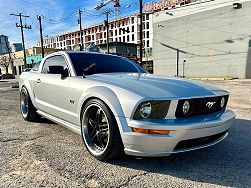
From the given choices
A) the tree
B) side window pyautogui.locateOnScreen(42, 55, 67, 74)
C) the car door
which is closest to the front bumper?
the car door

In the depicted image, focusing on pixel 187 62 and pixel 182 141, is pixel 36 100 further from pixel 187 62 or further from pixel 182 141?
pixel 187 62

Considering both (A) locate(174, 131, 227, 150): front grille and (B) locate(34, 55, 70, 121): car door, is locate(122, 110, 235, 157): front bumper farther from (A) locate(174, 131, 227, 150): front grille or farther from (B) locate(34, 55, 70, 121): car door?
(B) locate(34, 55, 70, 121): car door

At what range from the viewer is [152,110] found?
278 centimetres

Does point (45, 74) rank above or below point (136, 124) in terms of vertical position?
above

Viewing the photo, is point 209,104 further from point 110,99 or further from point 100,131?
point 100,131

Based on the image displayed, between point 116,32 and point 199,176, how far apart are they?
102m

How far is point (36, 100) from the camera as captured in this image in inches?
194

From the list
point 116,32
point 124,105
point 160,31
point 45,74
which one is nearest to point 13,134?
point 45,74

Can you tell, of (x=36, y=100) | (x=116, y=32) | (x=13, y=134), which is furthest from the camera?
(x=116, y=32)

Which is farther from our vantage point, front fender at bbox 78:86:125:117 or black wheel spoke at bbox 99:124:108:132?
black wheel spoke at bbox 99:124:108:132

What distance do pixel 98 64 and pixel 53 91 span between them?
860 millimetres

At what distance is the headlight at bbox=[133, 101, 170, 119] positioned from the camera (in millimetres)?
2775

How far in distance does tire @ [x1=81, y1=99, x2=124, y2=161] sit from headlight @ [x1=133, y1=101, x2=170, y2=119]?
35 centimetres

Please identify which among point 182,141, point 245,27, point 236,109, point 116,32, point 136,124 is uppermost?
point 116,32
